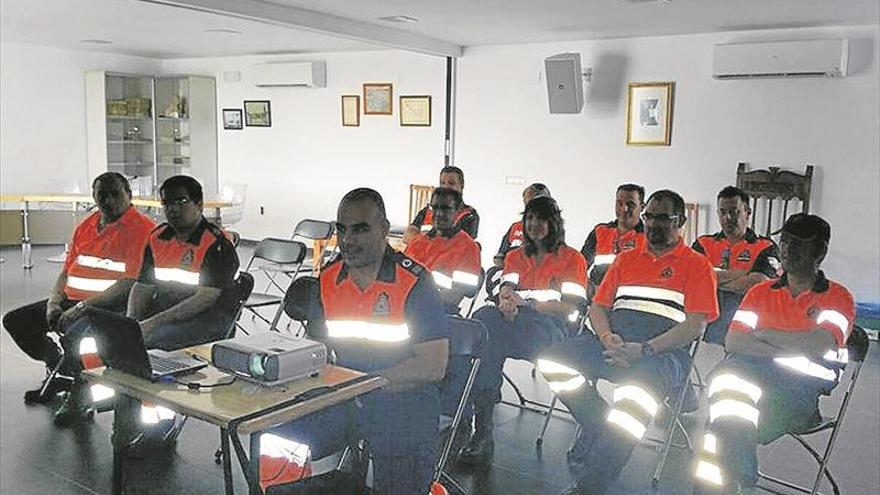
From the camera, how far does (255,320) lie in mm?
6469

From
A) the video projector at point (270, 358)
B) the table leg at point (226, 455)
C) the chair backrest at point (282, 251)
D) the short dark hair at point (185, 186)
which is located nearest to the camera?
the table leg at point (226, 455)

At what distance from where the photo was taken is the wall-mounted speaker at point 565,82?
769 centimetres

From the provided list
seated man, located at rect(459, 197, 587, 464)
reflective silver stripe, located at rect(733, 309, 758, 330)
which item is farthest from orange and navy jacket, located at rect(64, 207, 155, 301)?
reflective silver stripe, located at rect(733, 309, 758, 330)

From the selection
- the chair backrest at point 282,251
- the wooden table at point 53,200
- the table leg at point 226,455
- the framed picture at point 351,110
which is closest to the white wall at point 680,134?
the framed picture at point 351,110

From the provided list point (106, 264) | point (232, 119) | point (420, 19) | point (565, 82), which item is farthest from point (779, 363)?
point (232, 119)

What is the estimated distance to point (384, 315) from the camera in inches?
104

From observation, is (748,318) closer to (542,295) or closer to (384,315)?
(542,295)

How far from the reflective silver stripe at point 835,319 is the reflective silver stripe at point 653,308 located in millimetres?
556

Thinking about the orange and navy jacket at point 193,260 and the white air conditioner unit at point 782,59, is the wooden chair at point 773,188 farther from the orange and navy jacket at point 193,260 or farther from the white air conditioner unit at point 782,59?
the orange and navy jacket at point 193,260

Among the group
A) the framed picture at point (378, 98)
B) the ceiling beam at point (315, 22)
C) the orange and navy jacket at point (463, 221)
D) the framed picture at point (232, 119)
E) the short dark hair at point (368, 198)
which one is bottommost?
the orange and navy jacket at point (463, 221)

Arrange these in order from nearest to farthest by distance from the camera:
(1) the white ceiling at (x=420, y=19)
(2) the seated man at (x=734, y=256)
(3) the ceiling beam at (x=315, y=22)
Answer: (2) the seated man at (x=734, y=256) < (3) the ceiling beam at (x=315, y=22) < (1) the white ceiling at (x=420, y=19)

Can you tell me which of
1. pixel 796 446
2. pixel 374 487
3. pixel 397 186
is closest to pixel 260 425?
pixel 374 487

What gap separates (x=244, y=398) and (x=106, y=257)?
7.89 feet

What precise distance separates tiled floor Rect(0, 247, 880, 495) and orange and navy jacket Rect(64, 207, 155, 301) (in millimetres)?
687
